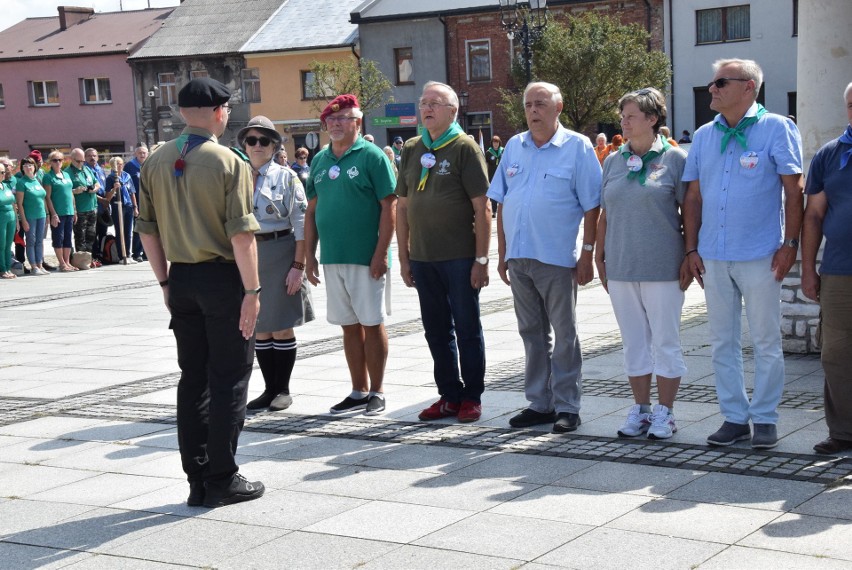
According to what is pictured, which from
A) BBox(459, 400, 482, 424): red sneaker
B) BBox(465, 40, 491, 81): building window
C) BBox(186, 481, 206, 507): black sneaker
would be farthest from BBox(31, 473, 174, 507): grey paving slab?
BBox(465, 40, 491, 81): building window

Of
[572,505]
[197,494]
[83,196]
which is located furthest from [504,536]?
[83,196]

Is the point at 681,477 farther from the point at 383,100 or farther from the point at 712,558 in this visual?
the point at 383,100

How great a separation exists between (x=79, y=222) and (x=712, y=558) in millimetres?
17443

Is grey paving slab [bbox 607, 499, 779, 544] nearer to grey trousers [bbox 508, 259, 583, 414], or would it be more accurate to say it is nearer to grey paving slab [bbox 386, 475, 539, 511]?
grey paving slab [bbox 386, 475, 539, 511]

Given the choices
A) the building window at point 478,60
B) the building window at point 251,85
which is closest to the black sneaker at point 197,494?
the building window at point 478,60

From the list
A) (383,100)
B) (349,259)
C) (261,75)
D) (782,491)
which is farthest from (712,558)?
(261,75)

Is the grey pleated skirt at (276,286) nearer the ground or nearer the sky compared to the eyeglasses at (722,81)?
nearer the ground

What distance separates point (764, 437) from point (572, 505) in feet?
4.54

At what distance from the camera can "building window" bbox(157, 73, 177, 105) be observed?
186 ft

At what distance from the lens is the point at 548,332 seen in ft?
23.2

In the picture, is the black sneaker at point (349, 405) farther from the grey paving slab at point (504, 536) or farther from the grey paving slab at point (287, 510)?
the grey paving slab at point (504, 536)

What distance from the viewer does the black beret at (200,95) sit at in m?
5.52

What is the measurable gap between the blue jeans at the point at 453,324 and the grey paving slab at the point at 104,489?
1931 millimetres

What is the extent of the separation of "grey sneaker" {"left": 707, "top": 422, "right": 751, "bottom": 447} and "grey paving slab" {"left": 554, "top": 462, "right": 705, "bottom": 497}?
20.1 inches
